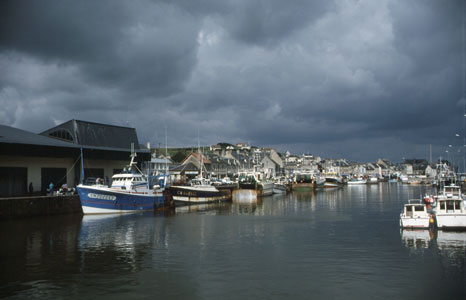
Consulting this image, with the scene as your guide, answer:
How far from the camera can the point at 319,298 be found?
15000 mm

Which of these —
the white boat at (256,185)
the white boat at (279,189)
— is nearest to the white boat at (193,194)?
the white boat at (256,185)

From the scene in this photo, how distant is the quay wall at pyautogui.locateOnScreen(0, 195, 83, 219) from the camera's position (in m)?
37.1

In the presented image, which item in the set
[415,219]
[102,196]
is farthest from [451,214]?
[102,196]

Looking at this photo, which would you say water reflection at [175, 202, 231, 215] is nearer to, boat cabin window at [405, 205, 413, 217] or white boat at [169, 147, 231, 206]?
white boat at [169, 147, 231, 206]

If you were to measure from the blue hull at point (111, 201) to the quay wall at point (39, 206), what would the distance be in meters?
2.14

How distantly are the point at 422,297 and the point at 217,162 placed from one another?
10992 cm

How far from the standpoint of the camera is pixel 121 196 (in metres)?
45.2

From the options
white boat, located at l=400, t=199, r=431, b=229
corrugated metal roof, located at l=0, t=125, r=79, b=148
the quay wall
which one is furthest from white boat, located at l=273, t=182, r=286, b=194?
white boat, located at l=400, t=199, r=431, b=229

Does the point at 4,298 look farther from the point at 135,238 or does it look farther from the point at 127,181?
the point at 127,181

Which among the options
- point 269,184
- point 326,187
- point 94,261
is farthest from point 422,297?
point 326,187

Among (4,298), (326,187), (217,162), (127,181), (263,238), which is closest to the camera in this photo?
(4,298)

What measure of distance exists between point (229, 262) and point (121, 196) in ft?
91.1

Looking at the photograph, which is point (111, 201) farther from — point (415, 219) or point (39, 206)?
point (415, 219)

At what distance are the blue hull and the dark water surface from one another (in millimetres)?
7396
